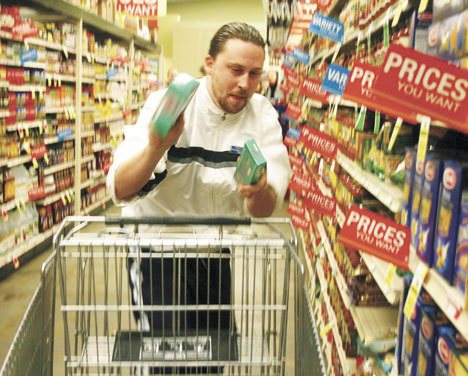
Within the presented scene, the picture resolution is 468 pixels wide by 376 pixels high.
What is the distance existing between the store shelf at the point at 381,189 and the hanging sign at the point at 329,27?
828mm

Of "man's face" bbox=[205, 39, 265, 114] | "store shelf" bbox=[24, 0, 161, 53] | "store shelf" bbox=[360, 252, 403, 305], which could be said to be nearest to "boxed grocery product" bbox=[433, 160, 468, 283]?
"store shelf" bbox=[360, 252, 403, 305]

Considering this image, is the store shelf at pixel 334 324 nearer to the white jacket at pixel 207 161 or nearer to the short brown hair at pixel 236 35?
the white jacket at pixel 207 161

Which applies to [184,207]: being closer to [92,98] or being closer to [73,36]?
[73,36]

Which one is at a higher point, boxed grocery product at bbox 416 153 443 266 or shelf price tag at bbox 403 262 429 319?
boxed grocery product at bbox 416 153 443 266

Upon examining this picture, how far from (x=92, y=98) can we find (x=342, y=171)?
4438 mm

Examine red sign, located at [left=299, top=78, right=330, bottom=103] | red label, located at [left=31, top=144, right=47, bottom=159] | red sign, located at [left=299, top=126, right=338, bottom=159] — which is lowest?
red label, located at [left=31, top=144, right=47, bottom=159]

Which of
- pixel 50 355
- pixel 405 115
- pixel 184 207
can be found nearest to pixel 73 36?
pixel 184 207

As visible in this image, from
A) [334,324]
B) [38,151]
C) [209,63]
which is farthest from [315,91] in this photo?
[38,151]

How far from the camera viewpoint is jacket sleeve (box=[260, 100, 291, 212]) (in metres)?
2.03

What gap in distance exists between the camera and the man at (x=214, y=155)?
78.0 inches

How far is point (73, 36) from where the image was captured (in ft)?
20.1

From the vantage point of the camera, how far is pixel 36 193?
5.20m

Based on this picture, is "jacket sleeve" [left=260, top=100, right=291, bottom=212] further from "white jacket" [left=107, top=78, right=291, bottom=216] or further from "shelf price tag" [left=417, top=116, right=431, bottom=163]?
"shelf price tag" [left=417, top=116, right=431, bottom=163]

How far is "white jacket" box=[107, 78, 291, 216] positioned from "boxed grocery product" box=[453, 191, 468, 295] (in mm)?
870
